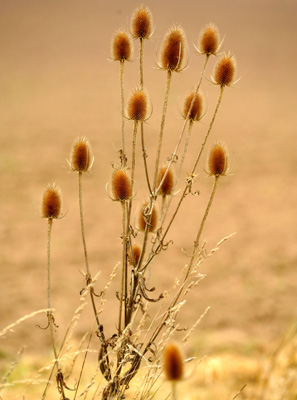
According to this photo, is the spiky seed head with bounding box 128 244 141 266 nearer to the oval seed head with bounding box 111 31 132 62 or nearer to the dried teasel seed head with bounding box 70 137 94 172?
the dried teasel seed head with bounding box 70 137 94 172

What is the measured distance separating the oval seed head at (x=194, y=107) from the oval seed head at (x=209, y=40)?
0.46 feet

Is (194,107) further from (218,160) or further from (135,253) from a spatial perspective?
(135,253)

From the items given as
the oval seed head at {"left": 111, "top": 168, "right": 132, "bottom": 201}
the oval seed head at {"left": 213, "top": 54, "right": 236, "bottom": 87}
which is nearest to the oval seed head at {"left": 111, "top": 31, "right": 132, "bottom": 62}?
the oval seed head at {"left": 213, "top": 54, "right": 236, "bottom": 87}

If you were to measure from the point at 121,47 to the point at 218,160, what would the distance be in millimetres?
468

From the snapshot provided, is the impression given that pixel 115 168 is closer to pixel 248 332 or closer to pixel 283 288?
pixel 248 332

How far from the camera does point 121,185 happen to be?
156cm

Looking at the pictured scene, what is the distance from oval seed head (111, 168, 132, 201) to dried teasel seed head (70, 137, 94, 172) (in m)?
0.10

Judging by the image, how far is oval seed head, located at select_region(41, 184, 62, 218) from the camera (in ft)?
5.33

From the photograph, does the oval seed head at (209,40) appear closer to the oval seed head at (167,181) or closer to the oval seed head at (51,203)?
the oval seed head at (167,181)

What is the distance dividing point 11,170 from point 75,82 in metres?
4.39

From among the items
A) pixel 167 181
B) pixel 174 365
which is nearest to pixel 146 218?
pixel 167 181

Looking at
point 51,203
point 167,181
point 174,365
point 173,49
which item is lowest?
point 174,365

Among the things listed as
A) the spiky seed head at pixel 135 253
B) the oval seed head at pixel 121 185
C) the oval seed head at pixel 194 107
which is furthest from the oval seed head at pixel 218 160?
the spiky seed head at pixel 135 253

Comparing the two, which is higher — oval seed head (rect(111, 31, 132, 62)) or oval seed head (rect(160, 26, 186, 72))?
oval seed head (rect(111, 31, 132, 62))
